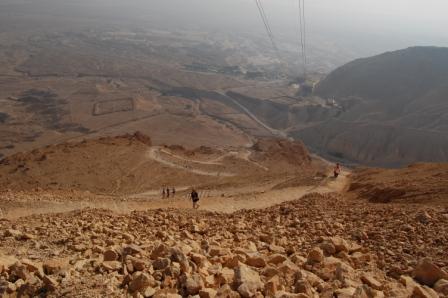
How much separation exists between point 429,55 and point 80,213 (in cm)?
9000

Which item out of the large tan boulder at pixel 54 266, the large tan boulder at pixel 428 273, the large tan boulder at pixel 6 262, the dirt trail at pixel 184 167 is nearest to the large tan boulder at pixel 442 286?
the large tan boulder at pixel 428 273

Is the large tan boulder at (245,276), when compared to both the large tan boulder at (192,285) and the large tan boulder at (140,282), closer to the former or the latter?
the large tan boulder at (192,285)

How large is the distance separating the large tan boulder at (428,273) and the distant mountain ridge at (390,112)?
2271 inches

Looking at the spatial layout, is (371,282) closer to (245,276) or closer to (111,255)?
(245,276)

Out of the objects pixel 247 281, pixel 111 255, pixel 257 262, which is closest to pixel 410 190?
pixel 257 262

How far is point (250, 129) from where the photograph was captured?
263 ft

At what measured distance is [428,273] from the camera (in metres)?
6.74

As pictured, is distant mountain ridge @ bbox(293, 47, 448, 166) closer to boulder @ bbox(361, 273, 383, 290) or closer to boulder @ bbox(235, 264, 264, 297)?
boulder @ bbox(361, 273, 383, 290)

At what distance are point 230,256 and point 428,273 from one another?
9.31ft

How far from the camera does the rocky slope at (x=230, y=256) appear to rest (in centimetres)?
586

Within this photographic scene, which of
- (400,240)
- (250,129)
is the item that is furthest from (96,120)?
(400,240)

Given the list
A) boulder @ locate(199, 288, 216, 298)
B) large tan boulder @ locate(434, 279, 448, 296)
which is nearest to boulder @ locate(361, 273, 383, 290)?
large tan boulder @ locate(434, 279, 448, 296)

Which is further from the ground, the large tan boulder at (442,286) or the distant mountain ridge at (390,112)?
the large tan boulder at (442,286)

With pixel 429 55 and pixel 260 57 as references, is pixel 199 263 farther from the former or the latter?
pixel 260 57
